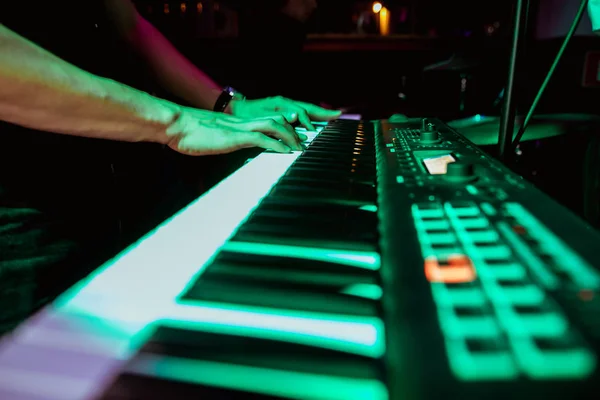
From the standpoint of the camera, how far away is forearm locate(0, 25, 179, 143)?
51cm

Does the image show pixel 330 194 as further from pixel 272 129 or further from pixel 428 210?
pixel 272 129

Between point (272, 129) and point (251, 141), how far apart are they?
0.07 metres

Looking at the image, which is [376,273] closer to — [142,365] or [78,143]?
[142,365]

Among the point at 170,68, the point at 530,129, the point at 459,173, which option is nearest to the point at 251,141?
the point at 459,173

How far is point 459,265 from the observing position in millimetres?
344

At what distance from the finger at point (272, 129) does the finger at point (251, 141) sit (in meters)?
0.04

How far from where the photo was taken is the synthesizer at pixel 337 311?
0.80 ft

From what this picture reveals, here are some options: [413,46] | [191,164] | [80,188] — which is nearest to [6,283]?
[80,188]

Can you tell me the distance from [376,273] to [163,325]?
183mm

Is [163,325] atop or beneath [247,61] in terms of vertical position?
beneath

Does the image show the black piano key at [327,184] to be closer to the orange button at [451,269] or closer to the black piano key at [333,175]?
the black piano key at [333,175]

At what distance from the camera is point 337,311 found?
32 cm

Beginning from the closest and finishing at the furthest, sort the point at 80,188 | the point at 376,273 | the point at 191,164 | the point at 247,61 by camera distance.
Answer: the point at 376,273 < the point at 80,188 < the point at 191,164 < the point at 247,61

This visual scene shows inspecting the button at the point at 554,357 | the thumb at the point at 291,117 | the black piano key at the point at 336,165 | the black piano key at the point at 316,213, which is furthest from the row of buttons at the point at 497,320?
the thumb at the point at 291,117
